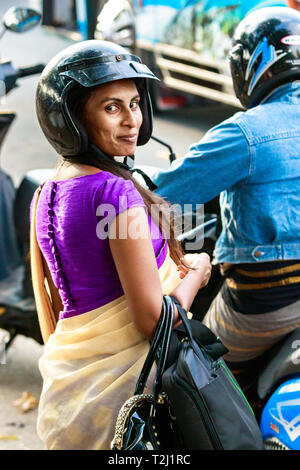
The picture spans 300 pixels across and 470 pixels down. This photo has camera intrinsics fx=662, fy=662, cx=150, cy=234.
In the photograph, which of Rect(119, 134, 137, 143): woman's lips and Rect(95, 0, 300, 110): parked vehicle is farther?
Rect(95, 0, 300, 110): parked vehicle

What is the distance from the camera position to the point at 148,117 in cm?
213

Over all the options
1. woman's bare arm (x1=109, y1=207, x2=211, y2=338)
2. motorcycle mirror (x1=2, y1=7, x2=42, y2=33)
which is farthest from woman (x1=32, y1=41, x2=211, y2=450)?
motorcycle mirror (x1=2, y1=7, x2=42, y2=33)

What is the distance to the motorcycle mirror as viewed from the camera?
3.49 m

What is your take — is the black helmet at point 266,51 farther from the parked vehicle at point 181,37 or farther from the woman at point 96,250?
the parked vehicle at point 181,37

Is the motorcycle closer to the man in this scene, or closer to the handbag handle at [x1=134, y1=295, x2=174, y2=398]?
the man

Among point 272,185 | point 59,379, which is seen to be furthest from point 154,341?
point 272,185

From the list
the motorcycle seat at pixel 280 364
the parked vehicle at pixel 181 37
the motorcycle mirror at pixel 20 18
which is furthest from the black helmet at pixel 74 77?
the parked vehicle at pixel 181 37

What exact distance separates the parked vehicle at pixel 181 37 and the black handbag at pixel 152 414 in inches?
240

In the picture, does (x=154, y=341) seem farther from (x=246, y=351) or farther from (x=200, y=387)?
(x=246, y=351)

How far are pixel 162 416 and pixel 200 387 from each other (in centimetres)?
17

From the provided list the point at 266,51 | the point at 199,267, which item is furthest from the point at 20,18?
the point at 199,267

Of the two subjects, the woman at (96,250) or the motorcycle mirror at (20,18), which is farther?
the motorcycle mirror at (20,18)

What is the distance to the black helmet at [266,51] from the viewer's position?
2.31m

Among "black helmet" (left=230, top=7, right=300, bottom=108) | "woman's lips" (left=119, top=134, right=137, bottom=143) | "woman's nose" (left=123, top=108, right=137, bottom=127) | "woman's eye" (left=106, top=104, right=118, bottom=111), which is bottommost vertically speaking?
"woman's lips" (left=119, top=134, right=137, bottom=143)
